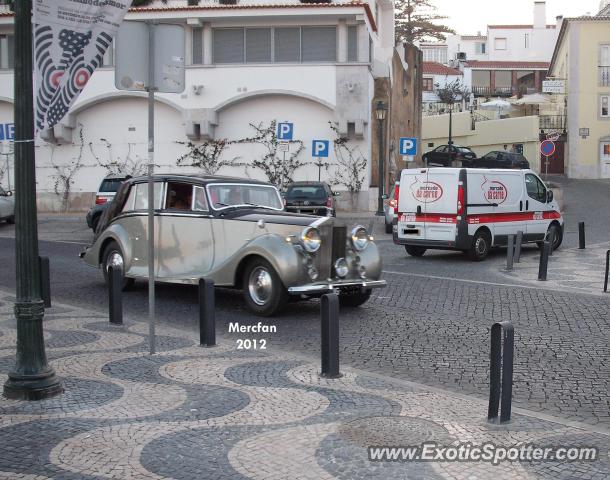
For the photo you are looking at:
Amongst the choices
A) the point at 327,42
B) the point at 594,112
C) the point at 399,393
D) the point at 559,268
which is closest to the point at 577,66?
the point at 594,112

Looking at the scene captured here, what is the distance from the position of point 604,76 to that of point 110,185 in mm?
36205

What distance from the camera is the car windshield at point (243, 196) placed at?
11.8 m

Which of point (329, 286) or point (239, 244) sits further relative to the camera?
point (239, 244)

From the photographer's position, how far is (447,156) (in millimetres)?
51750

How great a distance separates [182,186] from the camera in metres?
12.1

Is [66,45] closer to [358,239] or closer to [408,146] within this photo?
[358,239]

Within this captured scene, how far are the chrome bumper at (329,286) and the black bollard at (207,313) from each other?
5.54 feet

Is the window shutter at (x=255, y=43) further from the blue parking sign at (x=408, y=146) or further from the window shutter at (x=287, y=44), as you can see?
the blue parking sign at (x=408, y=146)

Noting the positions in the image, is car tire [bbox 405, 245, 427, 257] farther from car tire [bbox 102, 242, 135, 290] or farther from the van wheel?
car tire [bbox 102, 242, 135, 290]

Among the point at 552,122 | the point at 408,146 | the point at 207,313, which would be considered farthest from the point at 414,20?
the point at 207,313

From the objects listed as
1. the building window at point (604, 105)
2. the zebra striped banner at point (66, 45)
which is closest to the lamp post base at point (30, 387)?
the zebra striped banner at point (66, 45)

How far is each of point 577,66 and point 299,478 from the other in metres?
51.1

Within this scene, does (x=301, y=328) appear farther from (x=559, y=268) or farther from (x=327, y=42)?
(x=327, y=42)

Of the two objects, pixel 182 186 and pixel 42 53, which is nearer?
pixel 42 53
